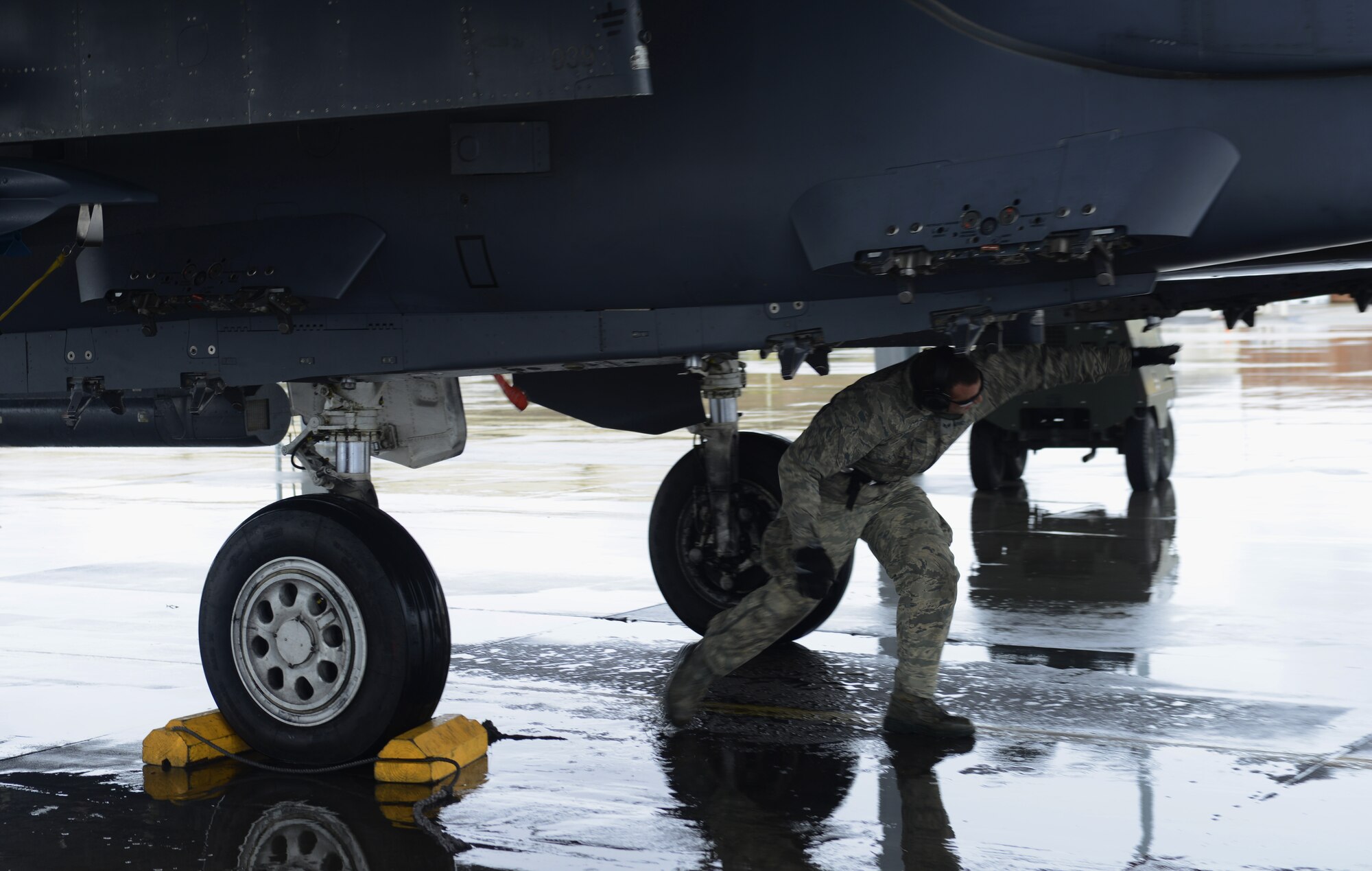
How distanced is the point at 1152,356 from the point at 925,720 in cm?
143

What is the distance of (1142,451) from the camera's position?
12.0m

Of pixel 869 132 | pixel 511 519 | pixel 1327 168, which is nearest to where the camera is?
pixel 1327 168

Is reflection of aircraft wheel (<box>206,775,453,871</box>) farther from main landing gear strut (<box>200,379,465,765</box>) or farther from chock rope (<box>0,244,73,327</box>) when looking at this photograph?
chock rope (<box>0,244,73,327</box>)

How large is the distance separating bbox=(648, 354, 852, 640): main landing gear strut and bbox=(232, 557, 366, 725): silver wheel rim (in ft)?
6.49

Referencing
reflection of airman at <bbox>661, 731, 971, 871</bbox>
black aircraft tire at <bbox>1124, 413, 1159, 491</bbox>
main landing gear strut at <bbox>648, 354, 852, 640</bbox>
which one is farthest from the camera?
black aircraft tire at <bbox>1124, 413, 1159, 491</bbox>

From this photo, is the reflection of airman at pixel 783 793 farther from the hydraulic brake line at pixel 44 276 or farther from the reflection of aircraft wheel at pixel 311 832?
the hydraulic brake line at pixel 44 276

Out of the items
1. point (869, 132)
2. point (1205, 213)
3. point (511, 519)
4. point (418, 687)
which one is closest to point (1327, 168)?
point (1205, 213)

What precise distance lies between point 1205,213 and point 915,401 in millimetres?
1412

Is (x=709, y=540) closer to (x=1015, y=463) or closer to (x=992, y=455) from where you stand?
(x=992, y=455)

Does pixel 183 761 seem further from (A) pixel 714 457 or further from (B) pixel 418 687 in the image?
(A) pixel 714 457

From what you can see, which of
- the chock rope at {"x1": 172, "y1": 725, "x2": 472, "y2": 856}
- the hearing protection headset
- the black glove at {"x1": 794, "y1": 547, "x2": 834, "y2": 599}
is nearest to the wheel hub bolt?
the chock rope at {"x1": 172, "y1": 725, "x2": 472, "y2": 856}

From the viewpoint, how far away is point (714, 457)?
662cm

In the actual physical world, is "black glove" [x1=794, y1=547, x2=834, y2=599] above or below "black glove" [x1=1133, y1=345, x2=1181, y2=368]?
below

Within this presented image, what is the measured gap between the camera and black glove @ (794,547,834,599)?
17.7ft
